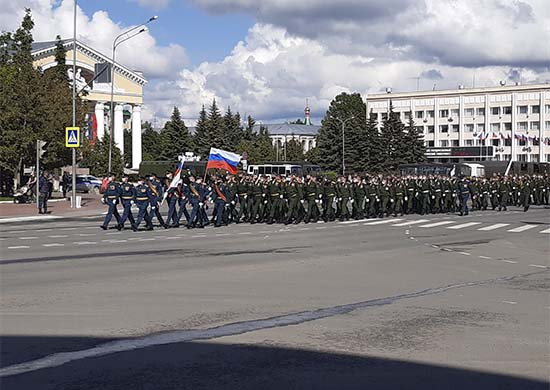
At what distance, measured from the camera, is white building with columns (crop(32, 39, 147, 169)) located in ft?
→ 304

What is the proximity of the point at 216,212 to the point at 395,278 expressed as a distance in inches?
568

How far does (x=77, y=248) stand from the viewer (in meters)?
19.2

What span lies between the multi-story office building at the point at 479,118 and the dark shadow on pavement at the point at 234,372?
98114mm

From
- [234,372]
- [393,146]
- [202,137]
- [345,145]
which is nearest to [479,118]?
[393,146]

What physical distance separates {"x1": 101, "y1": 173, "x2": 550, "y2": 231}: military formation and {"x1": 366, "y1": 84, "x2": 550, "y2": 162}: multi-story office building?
227 feet

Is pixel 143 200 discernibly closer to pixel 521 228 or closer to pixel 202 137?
pixel 521 228

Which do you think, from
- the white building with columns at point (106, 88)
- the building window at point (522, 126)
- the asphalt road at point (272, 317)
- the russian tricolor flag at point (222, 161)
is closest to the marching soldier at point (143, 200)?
the asphalt road at point (272, 317)

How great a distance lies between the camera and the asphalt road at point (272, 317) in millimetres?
7188

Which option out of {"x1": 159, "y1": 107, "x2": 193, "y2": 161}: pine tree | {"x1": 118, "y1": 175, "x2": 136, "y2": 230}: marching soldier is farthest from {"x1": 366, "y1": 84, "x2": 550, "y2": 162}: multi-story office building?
{"x1": 118, "y1": 175, "x2": 136, "y2": 230}: marching soldier

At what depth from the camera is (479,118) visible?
121 m

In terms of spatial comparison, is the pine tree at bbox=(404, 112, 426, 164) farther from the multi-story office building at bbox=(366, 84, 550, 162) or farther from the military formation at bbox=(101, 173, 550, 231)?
the military formation at bbox=(101, 173, 550, 231)

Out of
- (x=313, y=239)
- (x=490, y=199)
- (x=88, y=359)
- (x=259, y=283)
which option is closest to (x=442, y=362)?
(x=88, y=359)

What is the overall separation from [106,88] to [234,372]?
9481 centimetres

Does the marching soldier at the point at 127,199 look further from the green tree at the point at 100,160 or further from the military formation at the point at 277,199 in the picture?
the green tree at the point at 100,160
